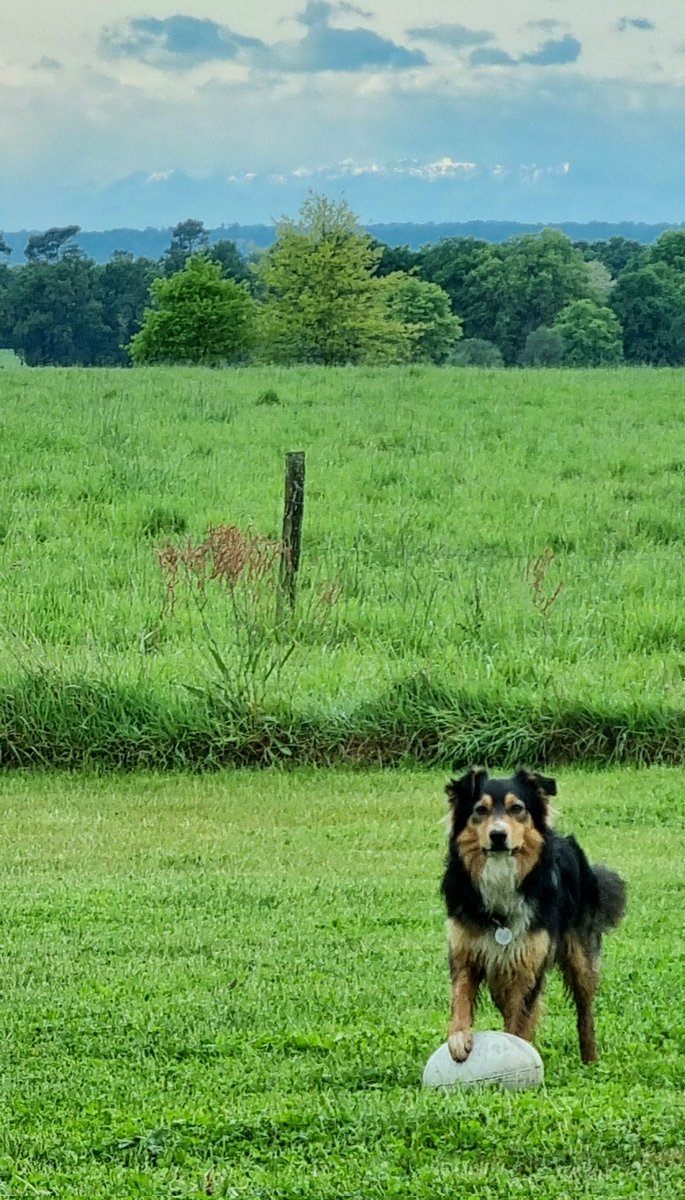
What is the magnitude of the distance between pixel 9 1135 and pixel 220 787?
5.51 m

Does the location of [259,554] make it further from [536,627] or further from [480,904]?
[480,904]

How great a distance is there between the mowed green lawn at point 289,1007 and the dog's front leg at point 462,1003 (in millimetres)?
181

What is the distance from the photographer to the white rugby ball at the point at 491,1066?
4719mm

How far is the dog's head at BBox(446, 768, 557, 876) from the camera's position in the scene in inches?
191

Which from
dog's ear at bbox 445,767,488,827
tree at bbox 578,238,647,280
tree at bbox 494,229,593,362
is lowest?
dog's ear at bbox 445,767,488,827

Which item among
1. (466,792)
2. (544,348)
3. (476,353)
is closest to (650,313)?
(544,348)

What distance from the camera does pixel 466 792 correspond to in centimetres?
500

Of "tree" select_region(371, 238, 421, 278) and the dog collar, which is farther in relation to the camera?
"tree" select_region(371, 238, 421, 278)

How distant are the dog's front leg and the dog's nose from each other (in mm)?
467

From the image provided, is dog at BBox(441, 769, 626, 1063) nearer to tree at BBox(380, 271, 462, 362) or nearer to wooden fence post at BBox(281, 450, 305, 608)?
wooden fence post at BBox(281, 450, 305, 608)

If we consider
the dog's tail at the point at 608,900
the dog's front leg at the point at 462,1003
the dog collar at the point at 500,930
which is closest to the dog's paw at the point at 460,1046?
the dog's front leg at the point at 462,1003

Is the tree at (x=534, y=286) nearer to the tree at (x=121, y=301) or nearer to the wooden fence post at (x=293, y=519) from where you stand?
the tree at (x=121, y=301)

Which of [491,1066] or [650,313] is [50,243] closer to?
[650,313]

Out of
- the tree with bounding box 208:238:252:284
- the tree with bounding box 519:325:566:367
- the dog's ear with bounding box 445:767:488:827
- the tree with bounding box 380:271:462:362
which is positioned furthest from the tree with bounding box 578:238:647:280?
the dog's ear with bounding box 445:767:488:827
